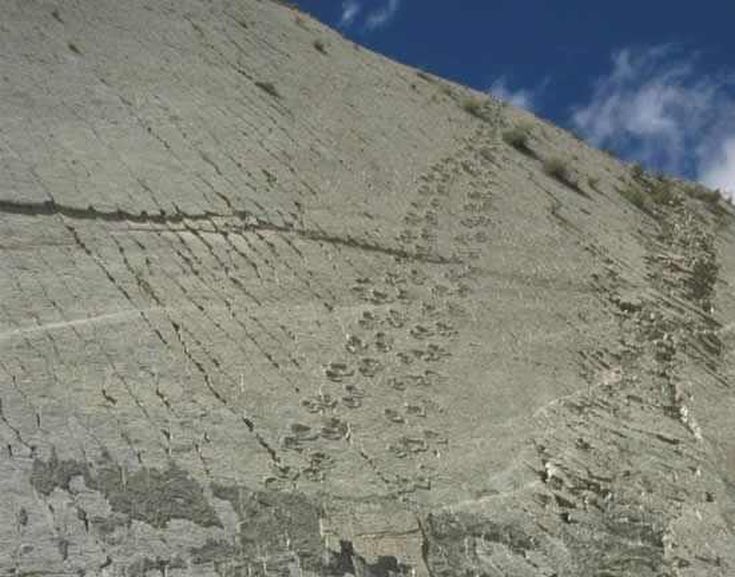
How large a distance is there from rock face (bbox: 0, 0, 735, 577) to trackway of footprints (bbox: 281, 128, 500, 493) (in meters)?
0.02

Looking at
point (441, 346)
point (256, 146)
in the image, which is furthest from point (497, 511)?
point (256, 146)

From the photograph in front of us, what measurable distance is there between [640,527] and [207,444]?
8.60 feet

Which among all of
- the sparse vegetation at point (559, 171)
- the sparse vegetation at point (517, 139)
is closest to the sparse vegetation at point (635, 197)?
the sparse vegetation at point (559, 171)

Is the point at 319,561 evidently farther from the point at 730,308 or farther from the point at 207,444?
the point at 730,308

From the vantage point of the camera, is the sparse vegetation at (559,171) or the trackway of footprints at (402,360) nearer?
the trackway of footprints at (402,360)

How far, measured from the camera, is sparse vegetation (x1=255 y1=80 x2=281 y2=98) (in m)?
12.0

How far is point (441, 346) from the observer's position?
865 cm

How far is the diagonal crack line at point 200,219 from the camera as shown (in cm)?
790

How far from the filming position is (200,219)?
875cm

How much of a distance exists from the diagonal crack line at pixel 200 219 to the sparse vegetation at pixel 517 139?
14.6 ft

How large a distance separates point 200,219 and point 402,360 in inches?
67.3

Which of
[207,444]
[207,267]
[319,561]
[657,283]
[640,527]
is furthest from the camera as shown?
[657,283]

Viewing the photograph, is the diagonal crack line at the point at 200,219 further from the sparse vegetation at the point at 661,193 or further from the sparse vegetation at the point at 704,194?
the sparse vegetation at the point at 704,194

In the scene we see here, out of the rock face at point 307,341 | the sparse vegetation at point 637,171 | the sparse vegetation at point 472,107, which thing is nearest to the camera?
the rock face at point 307,341
